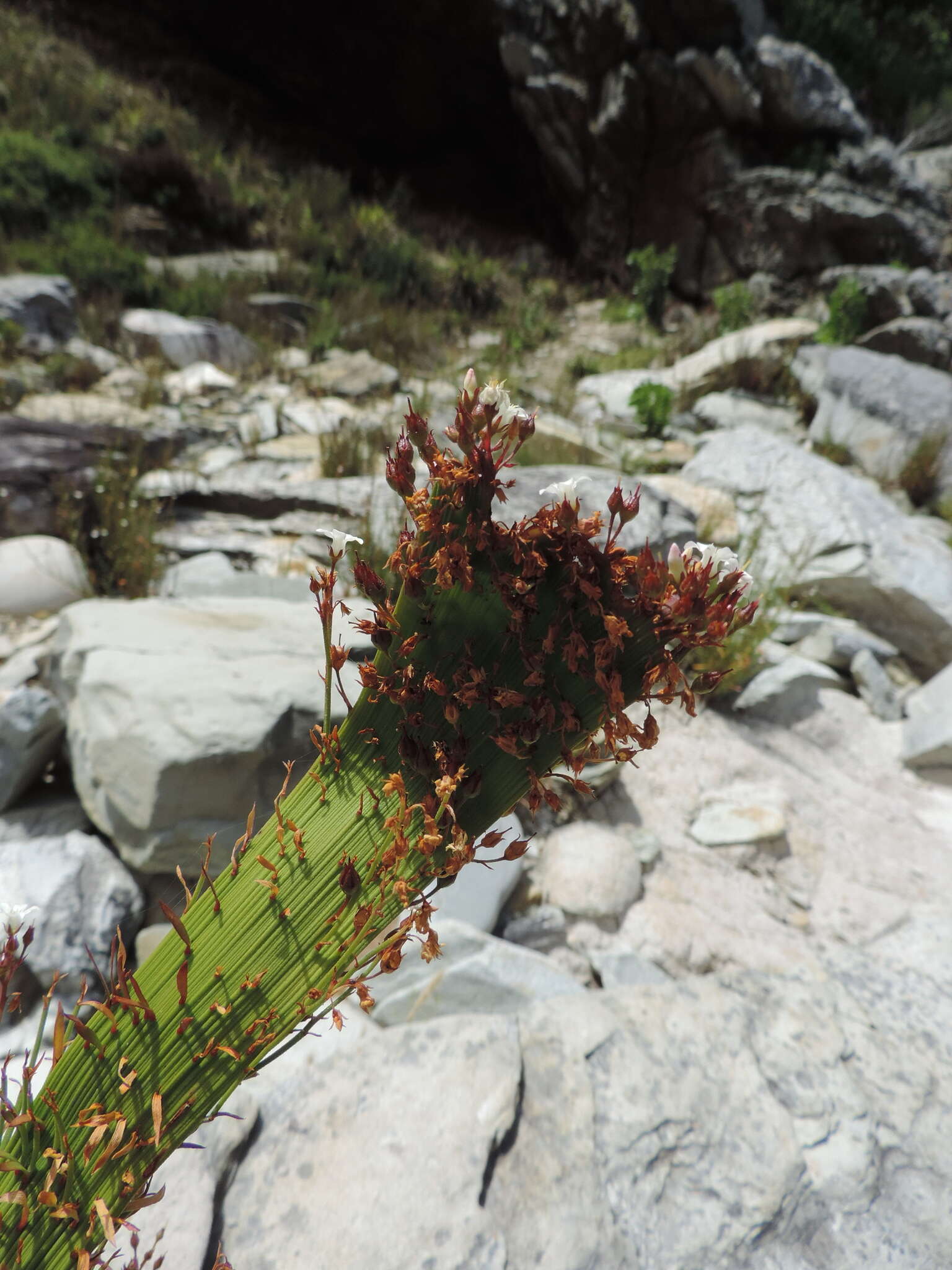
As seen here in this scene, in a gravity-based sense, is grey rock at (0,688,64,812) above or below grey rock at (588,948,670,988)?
above

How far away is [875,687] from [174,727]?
355cm

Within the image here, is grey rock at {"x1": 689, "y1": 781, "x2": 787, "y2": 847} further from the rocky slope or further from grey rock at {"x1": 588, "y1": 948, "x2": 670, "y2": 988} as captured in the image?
grey rock at {"x1": 588, "y1": 948, "x2": 670, "y2": 988}

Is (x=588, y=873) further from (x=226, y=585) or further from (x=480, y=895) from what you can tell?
(x=226, y=585)

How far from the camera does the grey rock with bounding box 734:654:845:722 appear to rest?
11.3 ft

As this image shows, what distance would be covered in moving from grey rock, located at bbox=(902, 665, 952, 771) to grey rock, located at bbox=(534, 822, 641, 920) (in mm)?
1776

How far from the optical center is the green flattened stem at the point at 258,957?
26.6 inches

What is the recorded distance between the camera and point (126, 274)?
728cm

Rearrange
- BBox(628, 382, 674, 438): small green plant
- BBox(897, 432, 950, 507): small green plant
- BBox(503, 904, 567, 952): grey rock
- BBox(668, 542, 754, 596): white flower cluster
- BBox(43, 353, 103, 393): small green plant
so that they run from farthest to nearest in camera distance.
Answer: BBox(628, 382, 674, 438): small green plant, BBox(897, 432, 950, 507): small green plant, BBox(43, 353, 103, 393): small green plant, BBox(503, 904, 567, 952): grey rock, BBox(668, 542, 754, 596): white flower cluster

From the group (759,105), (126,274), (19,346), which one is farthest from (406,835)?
(759,105)

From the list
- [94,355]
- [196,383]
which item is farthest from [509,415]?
[94,355]

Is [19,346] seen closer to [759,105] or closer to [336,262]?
[336,262]

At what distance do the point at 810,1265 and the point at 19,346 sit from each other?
291 inches

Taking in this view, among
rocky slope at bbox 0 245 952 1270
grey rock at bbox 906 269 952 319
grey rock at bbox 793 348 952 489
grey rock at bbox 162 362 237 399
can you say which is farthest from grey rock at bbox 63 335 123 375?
grey rock at bbox 906 269 952 319

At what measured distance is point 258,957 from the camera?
70 centimetres
